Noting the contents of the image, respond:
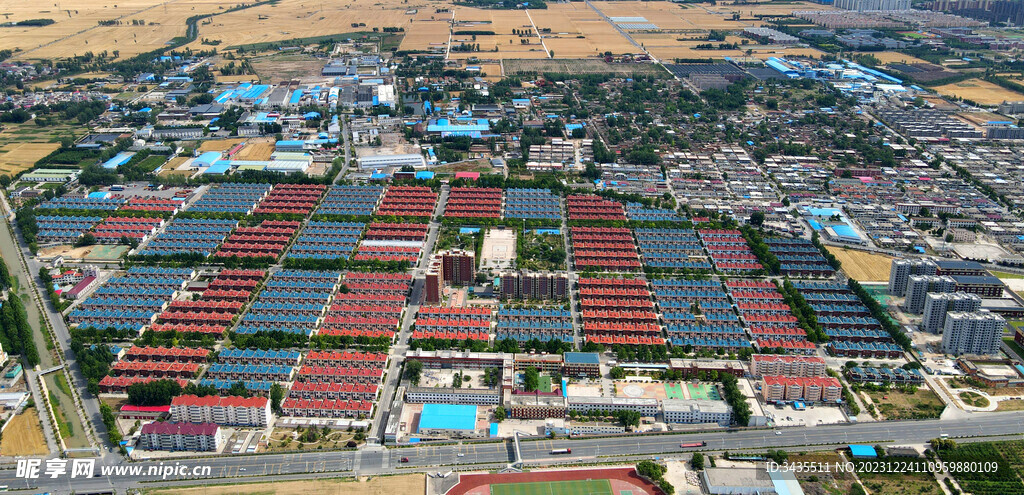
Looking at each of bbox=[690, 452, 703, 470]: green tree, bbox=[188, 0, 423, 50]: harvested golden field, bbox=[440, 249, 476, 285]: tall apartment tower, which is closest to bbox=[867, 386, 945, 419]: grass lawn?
bbox=[690, 452, 703, 470]: green tree

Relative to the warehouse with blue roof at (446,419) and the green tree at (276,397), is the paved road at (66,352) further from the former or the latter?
the warehouse with blue roof at (446,419)

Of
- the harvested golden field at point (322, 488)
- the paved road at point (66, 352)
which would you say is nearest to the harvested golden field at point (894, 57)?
the harvested golden field at point (322, 488)

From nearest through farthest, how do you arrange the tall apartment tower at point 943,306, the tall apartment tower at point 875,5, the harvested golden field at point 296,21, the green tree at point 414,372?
the green tree at point 414,372
the tall apartment tower at point 943,306
the harvested golden field at point 296,21
the tall apartment tower at point 875,5

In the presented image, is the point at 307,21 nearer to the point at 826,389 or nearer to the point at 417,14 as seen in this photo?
the point at 417,14

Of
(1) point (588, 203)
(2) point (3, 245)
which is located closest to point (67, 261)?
(2) point (3, 245)

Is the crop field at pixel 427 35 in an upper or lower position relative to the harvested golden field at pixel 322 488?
upper

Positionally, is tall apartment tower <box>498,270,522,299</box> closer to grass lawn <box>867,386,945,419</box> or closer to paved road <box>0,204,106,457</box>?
grass lawn <box>867,386,945,419</box>

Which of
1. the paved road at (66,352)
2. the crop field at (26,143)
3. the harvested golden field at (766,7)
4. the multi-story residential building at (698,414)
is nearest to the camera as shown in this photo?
the paved road at (66,352)

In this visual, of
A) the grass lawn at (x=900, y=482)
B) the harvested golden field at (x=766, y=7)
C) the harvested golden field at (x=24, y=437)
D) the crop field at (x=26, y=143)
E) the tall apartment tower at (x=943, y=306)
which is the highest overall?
the harvested golden field at (x=766, y=7)
